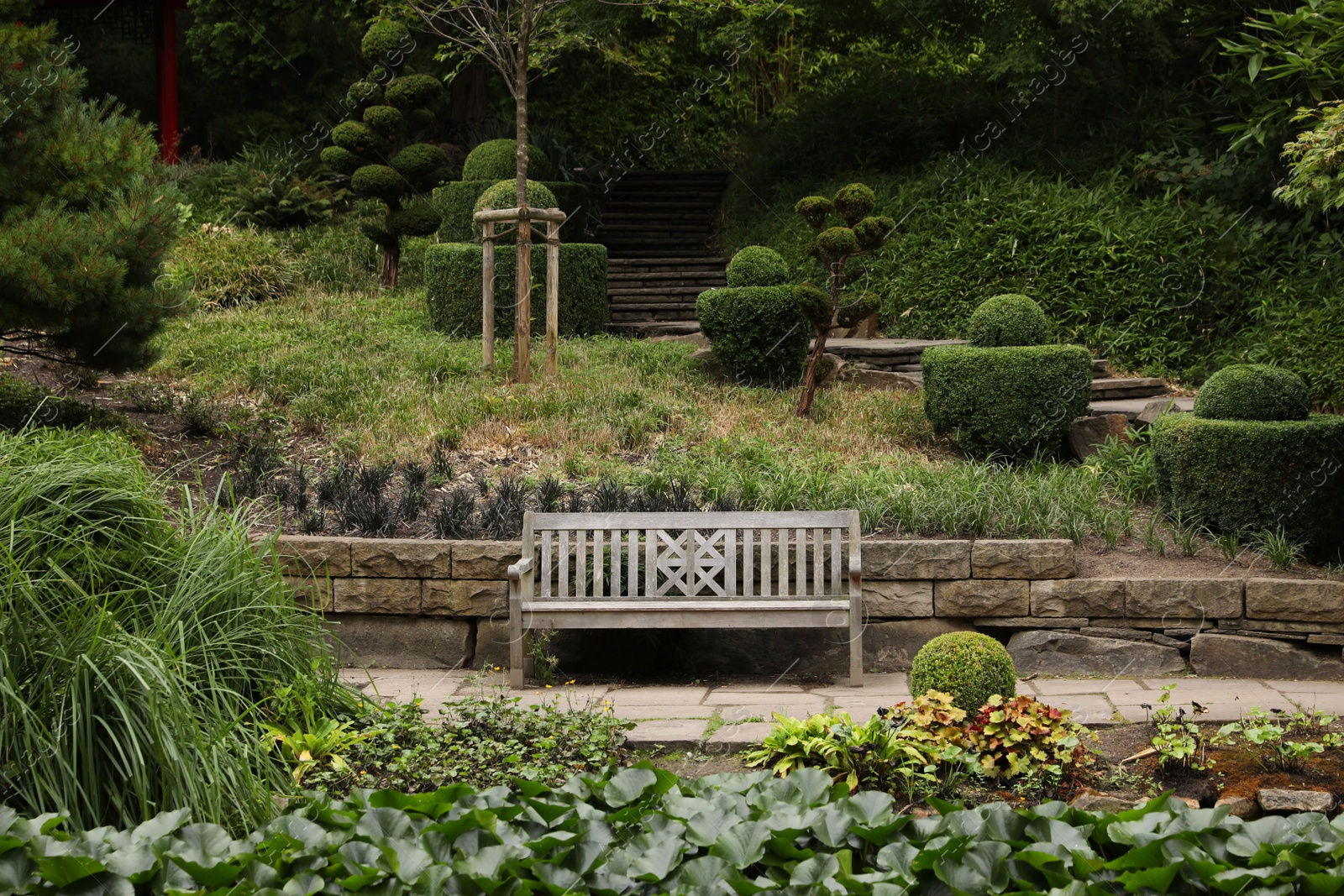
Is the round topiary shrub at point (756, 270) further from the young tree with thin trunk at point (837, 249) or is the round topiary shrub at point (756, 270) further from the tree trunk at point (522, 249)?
the tree trunk at point (522, 249)

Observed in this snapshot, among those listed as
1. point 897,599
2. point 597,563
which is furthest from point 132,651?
point 897,599

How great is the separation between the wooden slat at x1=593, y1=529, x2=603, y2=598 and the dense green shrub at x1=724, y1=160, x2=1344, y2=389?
16.1 ft

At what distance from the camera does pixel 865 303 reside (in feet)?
27.4

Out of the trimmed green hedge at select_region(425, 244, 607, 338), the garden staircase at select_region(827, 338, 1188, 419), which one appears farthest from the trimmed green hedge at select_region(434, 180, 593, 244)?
the garden staircase at select_region(827, 338, 1188, 419)

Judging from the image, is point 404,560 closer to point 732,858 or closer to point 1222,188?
point 732,858

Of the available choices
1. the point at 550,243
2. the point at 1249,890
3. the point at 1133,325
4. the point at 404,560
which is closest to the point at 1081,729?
the point at 1249,890

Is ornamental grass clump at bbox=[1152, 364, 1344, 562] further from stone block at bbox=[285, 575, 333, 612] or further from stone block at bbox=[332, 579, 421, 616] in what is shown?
stone block at bbox=[285, 575, 333, 612]

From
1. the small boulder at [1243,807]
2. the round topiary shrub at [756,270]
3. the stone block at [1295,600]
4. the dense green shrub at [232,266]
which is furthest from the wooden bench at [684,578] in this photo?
the dense green shrub at [232,266]

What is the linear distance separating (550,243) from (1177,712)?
616cm

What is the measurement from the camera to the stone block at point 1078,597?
5574 millimetres

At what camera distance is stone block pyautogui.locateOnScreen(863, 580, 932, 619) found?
18.6 feet

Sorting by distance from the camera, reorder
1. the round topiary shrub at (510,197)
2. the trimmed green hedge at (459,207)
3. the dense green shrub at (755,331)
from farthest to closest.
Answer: the trimmed green hedge at (459,207) → the round topiary shrub at (510,197) → the dense green shrub at (755,331)

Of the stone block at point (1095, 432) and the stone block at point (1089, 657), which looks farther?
the stone block at point (1095, 432)

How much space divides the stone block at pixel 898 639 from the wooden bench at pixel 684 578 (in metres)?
0.15
